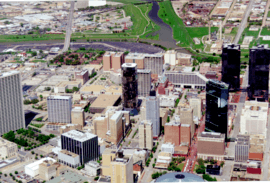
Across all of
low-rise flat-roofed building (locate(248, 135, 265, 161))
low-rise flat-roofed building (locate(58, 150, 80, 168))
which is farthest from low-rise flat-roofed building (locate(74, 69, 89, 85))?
low-rise flat-roofed building (locate(248, 135, 265, 161))

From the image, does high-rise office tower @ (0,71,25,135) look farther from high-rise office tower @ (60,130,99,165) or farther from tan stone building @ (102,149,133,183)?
tan stone building @ (102,149,133,183)

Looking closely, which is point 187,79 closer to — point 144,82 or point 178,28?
point 144,82

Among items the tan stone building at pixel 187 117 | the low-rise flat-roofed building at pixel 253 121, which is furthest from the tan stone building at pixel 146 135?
the low-rise flat-roofed building at pixel 253 121

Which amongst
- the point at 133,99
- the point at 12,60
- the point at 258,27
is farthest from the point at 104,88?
the point at 258,27

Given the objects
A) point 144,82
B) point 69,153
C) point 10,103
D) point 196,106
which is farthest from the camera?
point 144,82

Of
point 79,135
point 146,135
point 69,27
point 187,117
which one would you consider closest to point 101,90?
point 187,117

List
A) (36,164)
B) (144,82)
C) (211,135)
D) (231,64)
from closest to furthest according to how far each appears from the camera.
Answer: (36,164) → (211,135) → (144,82) → (231,64)
